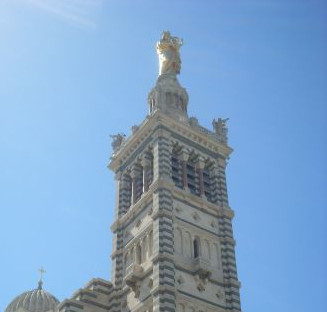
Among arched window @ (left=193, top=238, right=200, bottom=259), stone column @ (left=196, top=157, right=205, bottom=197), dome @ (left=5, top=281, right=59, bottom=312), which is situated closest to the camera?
arched window @ (left=193, top=238, right=200, bottom=259)

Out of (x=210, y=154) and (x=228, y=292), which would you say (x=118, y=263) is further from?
(x=210, y=154)

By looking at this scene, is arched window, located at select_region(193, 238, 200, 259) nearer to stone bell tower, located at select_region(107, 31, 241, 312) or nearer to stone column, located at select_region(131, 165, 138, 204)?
stone bell tower, located at select_region(107, 31, 241, 312)

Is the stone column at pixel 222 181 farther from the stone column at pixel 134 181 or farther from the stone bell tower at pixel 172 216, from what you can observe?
the stone column at pixel 134 181

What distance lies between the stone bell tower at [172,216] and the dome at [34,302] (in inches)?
542

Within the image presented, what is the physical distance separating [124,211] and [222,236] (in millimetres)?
7387

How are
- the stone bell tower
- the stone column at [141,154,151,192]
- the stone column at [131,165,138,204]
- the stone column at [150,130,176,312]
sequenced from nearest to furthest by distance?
the stone column at [150,130,176,312] → the stone bell tower → the stone column at [141,154,151,192] → the stone column at [131,165,138,204]

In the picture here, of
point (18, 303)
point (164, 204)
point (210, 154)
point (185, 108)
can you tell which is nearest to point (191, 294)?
point (164, 204)

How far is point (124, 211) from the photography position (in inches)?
1799

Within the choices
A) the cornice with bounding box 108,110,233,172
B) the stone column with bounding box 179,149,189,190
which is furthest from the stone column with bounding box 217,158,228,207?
the stone column with bounding box 179,149,189,190

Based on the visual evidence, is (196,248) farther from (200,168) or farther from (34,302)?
(34,302)

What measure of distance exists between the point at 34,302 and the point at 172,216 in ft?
66.2

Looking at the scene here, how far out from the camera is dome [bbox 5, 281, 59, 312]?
177 feet

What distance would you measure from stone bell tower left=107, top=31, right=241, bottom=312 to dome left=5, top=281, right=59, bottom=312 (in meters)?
13.8

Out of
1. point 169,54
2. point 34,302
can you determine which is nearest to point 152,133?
point 169,54
